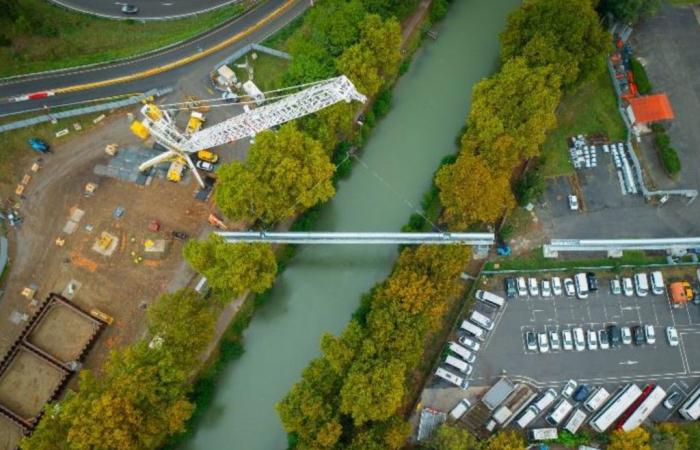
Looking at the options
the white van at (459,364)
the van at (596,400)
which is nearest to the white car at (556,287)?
the van at (596,400)

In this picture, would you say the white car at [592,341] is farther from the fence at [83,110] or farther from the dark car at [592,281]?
the fence at [83,110]

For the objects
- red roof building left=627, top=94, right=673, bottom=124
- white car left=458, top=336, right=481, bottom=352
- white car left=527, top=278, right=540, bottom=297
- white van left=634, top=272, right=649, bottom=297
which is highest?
red roof building left=627, top=94, right=673, bottom=124

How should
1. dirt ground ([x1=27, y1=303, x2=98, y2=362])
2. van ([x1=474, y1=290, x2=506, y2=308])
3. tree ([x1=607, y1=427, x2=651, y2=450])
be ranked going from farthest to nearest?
van ([x1=474, y1=290, x2=506, y2=308]), dirt ground ([x1=27, y1=303, x2=98, y2=362]), tree ([x1=607, y1=427, x2=651, y2=450])

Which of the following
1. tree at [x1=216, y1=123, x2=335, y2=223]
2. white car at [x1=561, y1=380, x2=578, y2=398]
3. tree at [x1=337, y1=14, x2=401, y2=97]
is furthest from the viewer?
tree at [x1=337, y1=14, x2=401, y2=97]

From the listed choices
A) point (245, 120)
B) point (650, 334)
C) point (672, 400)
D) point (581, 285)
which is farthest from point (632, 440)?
point (245, 120)

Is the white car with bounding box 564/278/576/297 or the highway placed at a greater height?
the white car with bounding box 564/278/576/297

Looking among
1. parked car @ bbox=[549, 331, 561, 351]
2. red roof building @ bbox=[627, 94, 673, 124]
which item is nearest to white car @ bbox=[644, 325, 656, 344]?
parked car @ bbox=[549, 331, 561, 351]

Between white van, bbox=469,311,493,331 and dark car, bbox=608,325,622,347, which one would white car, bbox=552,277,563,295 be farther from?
white van, bbox=469,311,493,331

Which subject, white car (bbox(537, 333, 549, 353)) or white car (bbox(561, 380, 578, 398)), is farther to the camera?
white car (bbox(537, 333, 549, 353))
